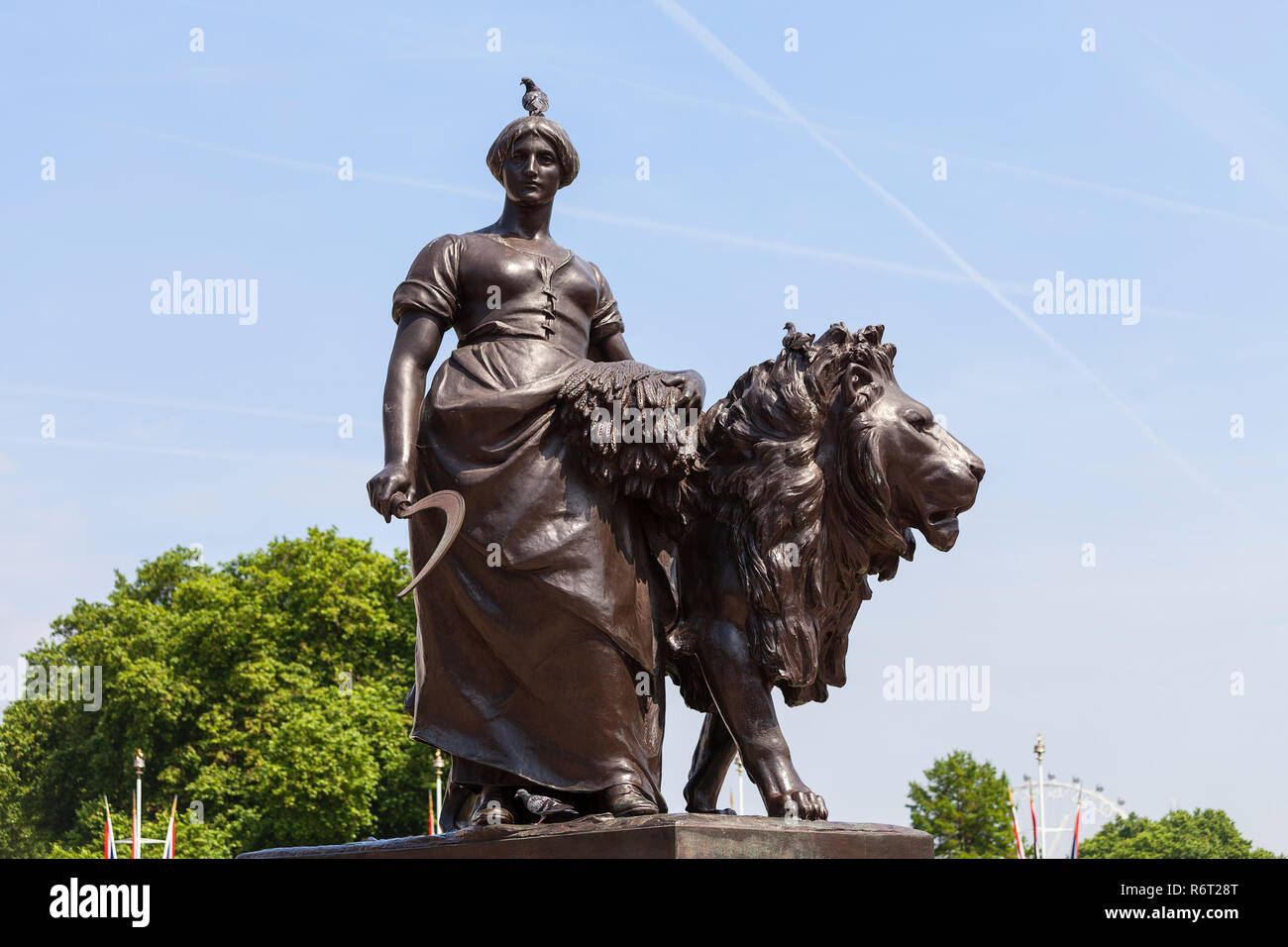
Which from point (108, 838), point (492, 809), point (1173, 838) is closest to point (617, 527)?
point (492, 809)

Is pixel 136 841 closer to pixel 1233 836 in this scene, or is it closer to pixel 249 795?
pixel 249 795

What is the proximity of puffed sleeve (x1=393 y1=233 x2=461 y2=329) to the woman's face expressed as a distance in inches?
16.7

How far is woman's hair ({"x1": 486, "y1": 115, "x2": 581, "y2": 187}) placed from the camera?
8.12 m

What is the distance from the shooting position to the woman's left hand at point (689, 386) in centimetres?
755

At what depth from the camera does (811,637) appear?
7.57 m

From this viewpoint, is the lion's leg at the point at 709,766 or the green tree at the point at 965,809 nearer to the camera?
the lion's leg at the point at 709,766

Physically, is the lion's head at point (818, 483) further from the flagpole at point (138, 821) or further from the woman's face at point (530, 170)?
the flagpole at point (138, 821)

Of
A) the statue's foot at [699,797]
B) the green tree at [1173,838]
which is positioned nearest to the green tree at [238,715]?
the green tree at [1173,838]

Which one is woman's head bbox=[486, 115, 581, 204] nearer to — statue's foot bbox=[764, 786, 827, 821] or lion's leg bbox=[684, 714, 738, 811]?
lion's leg bbox=[684, 714, 738, 811]

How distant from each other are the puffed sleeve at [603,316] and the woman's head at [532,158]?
51 centimetres

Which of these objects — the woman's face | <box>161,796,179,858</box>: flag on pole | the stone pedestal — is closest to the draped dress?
the stone pedestal
